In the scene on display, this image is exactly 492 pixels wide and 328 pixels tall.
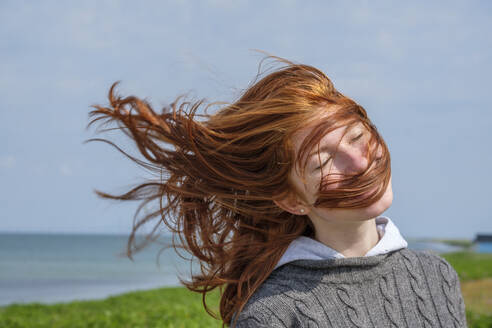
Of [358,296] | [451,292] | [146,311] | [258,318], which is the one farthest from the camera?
[146,311]

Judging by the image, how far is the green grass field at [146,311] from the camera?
17.0ft

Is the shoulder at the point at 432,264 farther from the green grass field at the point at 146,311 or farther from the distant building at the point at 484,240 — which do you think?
the distant building at the point at 484,240

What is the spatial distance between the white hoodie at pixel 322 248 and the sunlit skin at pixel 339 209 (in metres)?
0.04

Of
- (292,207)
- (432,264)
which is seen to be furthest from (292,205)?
(432,264)

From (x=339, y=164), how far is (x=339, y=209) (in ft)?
0.62

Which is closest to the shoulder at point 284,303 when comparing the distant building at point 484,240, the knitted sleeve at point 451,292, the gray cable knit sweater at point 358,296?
the gray cable knit sweater at point 358,296

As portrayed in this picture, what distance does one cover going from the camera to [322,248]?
7.28ft

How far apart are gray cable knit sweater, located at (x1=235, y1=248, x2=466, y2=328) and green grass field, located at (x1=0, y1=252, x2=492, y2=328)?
9.59ft

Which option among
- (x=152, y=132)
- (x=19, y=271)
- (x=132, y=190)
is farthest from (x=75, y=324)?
(x=19, y=271)

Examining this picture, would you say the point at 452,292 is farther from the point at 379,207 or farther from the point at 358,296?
the point at 379,207

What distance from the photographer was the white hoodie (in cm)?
221

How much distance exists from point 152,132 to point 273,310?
40.6 inches

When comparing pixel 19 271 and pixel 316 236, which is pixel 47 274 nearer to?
pixel 19 271

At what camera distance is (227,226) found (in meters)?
2.54
